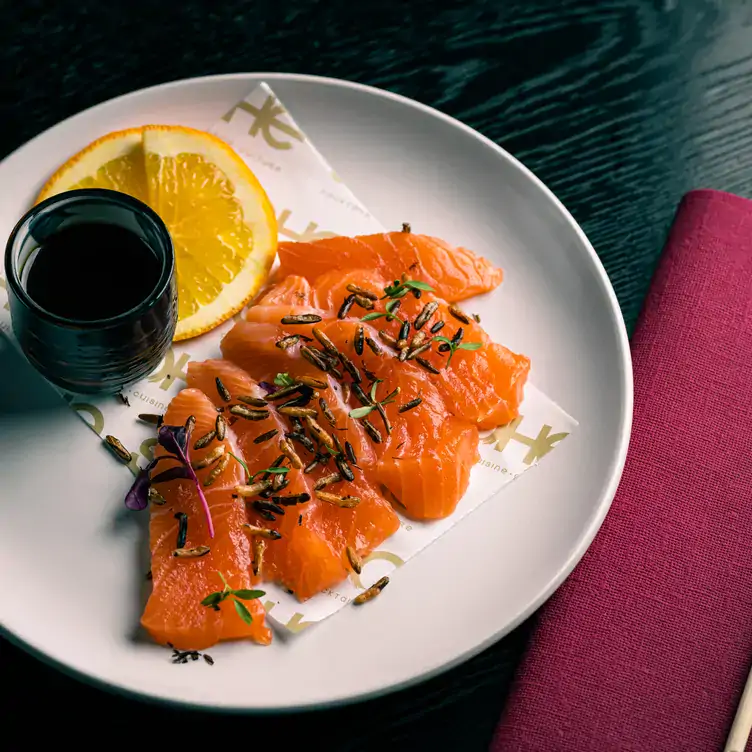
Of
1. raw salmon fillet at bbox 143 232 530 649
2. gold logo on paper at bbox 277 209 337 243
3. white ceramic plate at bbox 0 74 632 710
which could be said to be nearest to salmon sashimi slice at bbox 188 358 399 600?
raw salmon fillet at bbox 143 232 530 649

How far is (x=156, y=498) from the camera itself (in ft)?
6.16

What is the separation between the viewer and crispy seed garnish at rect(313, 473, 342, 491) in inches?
74.9

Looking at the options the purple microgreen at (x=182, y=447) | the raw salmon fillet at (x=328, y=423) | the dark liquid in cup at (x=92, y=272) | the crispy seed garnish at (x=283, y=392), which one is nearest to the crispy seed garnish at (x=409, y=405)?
the raw salmon fillet at (x=328, y=423)

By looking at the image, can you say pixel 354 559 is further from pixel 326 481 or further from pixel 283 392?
pixel 283 392

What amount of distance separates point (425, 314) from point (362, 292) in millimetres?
148

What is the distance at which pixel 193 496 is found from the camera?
1.88 metres

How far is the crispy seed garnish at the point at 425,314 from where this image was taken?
202 cm

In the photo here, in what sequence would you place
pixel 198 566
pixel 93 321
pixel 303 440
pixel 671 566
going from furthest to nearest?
pixel 671 566, pixel 303 440, pixel 198 566, pixel 93 321

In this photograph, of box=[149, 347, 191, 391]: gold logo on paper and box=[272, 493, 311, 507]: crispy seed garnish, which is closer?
box=[272, 493, 311, 507]: crispy seed garnish

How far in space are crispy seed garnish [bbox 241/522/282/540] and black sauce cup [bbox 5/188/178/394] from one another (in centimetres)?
40

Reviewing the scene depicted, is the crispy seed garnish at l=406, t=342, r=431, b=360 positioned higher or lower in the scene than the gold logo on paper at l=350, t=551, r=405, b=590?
higher

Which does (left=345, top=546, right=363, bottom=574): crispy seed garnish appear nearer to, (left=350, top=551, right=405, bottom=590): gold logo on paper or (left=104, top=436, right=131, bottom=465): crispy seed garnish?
(left=350, top=551, right=405, bottom=590): gold logo on paper

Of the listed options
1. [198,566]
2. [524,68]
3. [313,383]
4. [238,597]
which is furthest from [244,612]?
[524,68]

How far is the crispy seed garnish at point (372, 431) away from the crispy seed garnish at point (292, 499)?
0.61 feet
